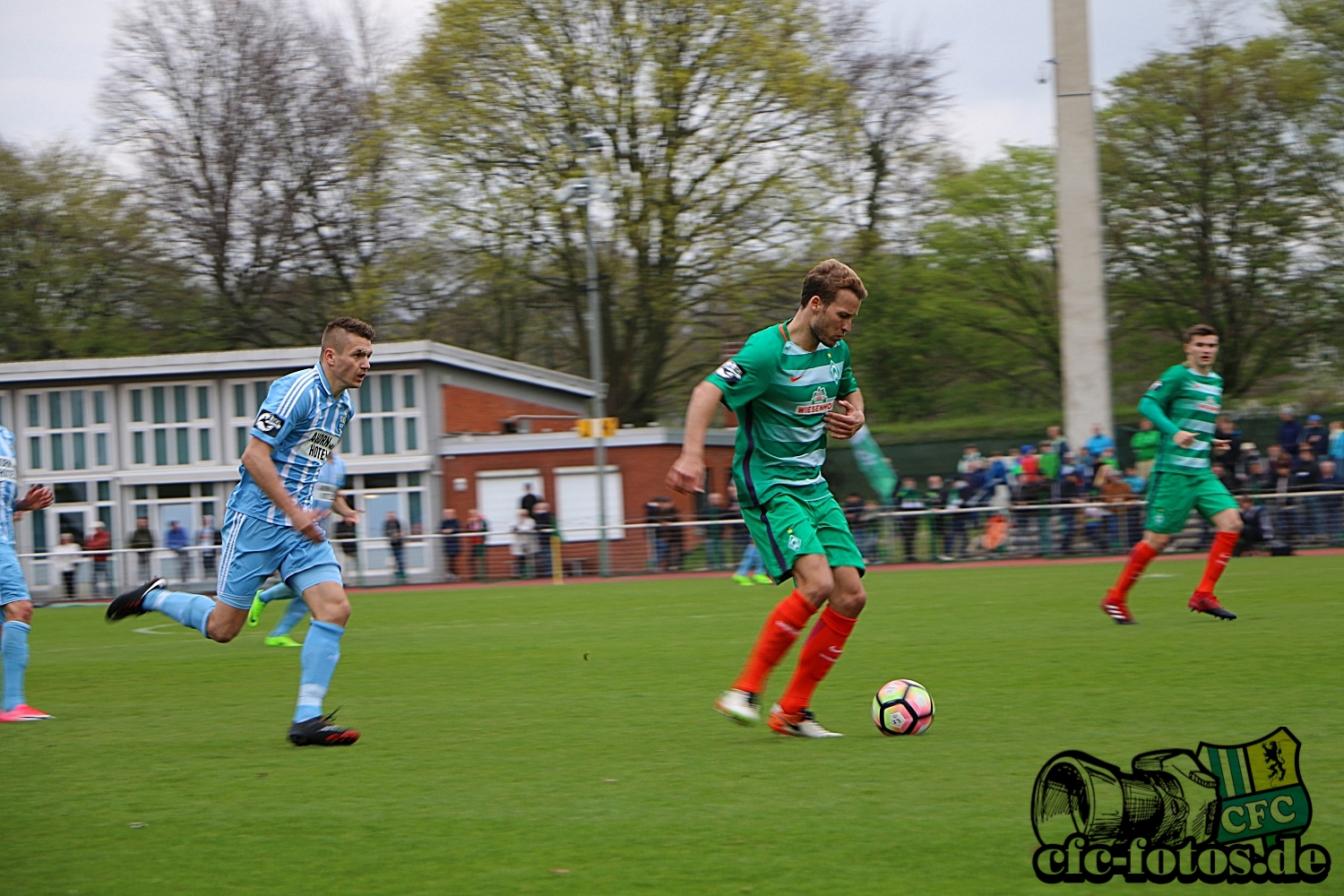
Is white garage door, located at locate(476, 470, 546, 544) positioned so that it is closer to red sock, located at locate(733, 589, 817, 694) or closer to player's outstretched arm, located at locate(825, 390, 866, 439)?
player's outstretched arm, located at locate(825, 390, 866, 439)

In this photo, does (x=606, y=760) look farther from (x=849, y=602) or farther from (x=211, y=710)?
(x=211, y=710)

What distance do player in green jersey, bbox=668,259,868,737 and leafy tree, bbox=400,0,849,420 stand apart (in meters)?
27.7

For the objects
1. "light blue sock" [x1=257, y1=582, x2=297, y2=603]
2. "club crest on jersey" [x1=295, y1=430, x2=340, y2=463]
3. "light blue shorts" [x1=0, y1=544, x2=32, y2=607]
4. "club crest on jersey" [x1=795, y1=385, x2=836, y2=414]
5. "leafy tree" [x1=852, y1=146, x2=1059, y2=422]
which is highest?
"leafy tree" [x1=852, y1=146, x2=1059, y2=422]

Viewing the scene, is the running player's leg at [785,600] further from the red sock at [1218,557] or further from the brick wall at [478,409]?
the brick wall at [478,409]

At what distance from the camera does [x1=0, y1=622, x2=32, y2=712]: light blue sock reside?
24.9 ft

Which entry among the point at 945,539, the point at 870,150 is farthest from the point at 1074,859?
the point at 870,150

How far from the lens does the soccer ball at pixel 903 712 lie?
239 inches

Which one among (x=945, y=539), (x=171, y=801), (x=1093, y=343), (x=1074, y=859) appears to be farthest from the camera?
(x=1093, y=343)

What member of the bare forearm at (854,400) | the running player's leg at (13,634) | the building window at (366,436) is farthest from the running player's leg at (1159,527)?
the building window at (366,436)

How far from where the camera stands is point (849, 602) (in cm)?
611

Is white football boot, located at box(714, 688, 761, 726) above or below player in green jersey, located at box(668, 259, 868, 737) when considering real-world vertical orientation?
below

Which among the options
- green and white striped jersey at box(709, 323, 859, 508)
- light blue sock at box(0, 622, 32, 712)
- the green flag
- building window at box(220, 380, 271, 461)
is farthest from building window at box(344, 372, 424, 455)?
green and white striped jersey at box(709, 323, 859, 508)

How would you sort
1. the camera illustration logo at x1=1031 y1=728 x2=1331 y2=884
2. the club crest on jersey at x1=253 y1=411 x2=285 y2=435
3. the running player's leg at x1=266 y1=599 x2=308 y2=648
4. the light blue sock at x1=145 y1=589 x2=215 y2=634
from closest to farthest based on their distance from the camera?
the camera illustration logo at x1=1031 y1=728 x2=1331 y2=884
the club crest on jersey at x1=253 y1=411 x2=285 y2=435
the light blue sock at x1=145 y1=589 x2=215 y2=634
the running player's leg at x1=266 y1=599 x2=308 y2=648

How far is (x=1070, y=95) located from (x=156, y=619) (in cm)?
2009
